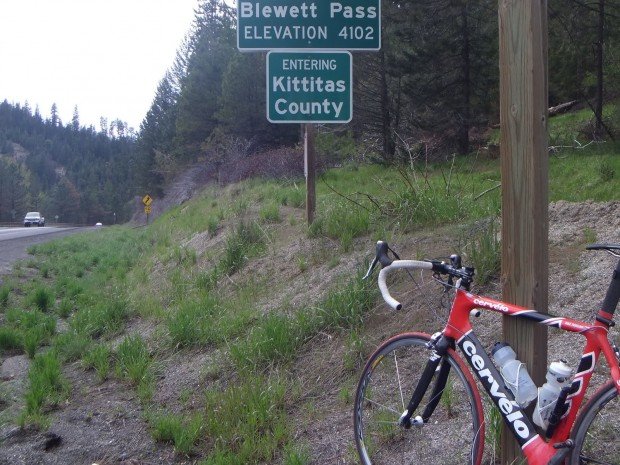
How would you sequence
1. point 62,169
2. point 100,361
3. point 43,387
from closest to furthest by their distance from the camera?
point 43,387
point 100,361
point 62,169

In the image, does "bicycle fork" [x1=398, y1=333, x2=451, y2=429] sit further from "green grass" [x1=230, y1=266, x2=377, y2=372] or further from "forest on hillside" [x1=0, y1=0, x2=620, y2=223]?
"forest on hillside" [x1=0, y1=0, x2=620, y2=223]

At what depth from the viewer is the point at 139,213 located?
6494 centimetres

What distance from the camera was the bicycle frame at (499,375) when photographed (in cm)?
283

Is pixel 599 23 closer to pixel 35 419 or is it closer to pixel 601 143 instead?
pixel 601 143

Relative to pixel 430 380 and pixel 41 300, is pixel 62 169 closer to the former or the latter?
pixel 41 300

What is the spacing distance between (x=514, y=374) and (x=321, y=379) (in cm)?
242

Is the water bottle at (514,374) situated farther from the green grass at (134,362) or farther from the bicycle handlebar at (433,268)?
the green grass at (134,362)

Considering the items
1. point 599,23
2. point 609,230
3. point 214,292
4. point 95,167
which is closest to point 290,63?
point 214,292

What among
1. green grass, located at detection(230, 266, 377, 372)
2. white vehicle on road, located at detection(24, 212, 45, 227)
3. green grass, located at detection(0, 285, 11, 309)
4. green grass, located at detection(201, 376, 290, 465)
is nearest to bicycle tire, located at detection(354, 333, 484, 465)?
green grass, located at detection(201, 376, 290, 465)

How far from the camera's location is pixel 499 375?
3.21 metres

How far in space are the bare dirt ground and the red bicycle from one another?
0.35 m

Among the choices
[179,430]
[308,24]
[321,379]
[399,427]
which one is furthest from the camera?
[308,24]

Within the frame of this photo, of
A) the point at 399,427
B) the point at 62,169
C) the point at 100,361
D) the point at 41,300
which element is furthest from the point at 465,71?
the point at 62,169

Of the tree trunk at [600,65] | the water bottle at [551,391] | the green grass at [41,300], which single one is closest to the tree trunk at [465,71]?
the tree trunk at [600,65]
